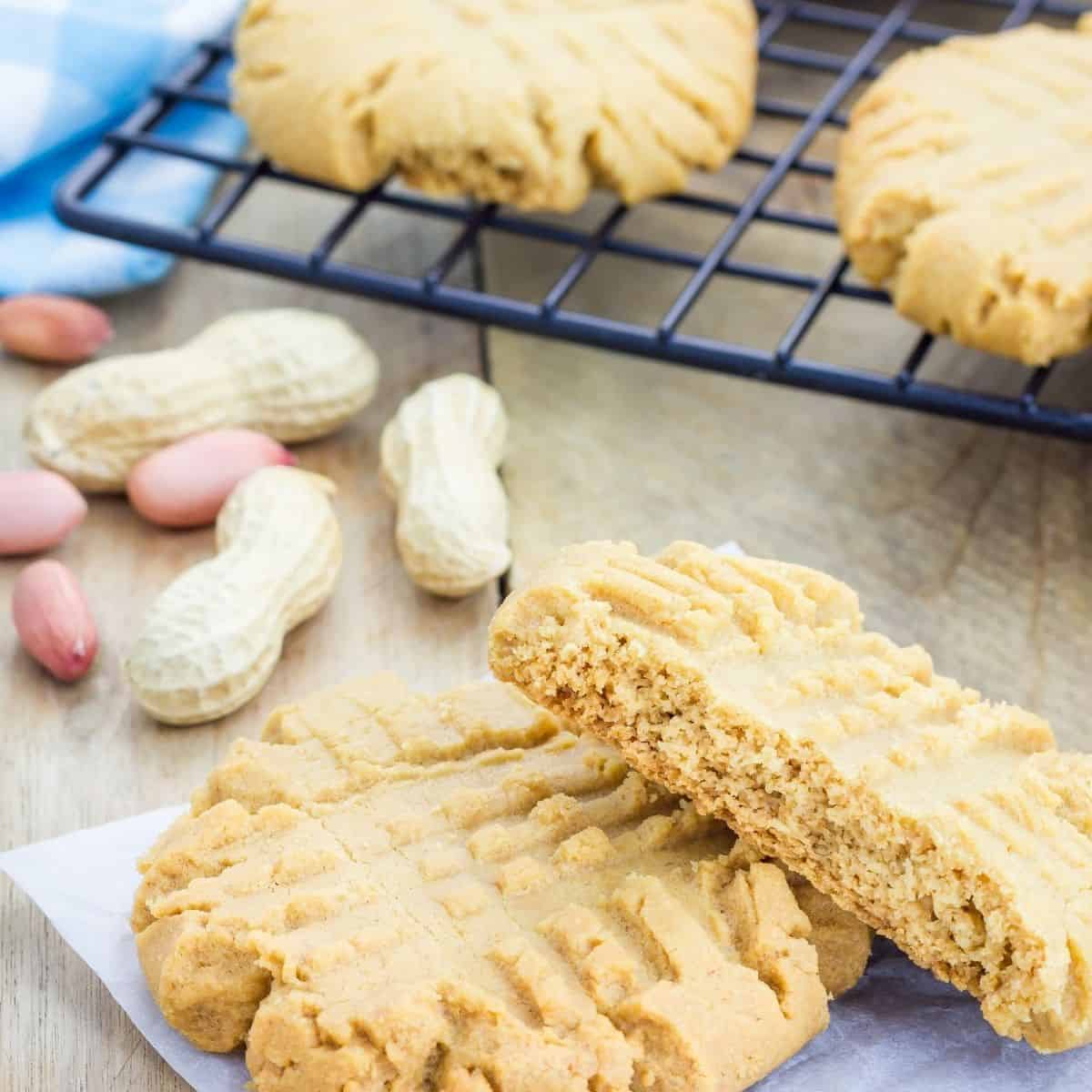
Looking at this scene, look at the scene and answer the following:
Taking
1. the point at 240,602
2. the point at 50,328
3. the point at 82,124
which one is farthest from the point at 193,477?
the point at 82,124

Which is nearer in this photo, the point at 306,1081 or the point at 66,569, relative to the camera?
the point at 306,1081

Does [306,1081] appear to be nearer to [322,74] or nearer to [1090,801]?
[1090,801]

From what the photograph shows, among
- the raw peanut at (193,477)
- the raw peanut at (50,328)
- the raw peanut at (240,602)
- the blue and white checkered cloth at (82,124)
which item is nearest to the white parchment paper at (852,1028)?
the raw peanut at (240,602)

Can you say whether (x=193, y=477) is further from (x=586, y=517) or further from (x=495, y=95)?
(x=495, y=95)

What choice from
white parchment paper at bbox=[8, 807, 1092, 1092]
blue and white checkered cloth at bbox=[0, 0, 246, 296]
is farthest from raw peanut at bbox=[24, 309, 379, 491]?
white parchment paper at bbox=[8, 807, 1092, 1092]

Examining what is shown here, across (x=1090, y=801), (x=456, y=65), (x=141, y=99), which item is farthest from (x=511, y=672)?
(x=141, y=99)

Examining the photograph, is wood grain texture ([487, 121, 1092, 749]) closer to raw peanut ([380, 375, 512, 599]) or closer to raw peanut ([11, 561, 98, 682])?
raw peanut ([380, 375, 512, 599])
